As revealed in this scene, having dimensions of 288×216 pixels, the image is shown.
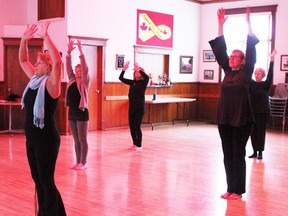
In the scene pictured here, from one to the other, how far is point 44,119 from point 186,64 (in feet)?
32.9

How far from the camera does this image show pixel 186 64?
13023mm

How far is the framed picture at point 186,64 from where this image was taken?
12869 mm

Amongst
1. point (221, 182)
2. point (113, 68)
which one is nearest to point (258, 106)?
point (221, 182)

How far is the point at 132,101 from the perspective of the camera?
25.1ft

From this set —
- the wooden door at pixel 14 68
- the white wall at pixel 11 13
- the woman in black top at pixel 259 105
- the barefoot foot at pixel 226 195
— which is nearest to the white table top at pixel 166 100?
the wooden door at pixel 14 68

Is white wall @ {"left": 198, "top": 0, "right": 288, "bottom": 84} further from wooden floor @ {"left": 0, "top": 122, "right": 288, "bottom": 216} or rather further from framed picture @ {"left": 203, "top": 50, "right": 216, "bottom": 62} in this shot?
wooden floor @ {"left": 0, "top": 122, "right": 288, "bottom": 216}

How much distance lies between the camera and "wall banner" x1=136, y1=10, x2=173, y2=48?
447 inches

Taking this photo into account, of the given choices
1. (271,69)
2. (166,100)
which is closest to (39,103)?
(271,69)

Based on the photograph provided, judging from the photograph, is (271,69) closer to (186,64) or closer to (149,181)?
(149,181)

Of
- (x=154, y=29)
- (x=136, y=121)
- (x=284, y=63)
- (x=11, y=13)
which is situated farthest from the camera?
(x=154, y=29)

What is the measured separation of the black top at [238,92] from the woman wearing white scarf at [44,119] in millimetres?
1975

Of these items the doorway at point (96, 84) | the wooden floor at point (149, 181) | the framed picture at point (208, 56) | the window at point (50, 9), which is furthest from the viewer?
the framed picture at point (208, 56)

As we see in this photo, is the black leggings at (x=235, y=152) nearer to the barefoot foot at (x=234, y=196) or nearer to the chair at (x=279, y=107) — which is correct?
the barefoot foot at (x=234, y=196)

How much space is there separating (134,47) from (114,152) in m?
4.30
